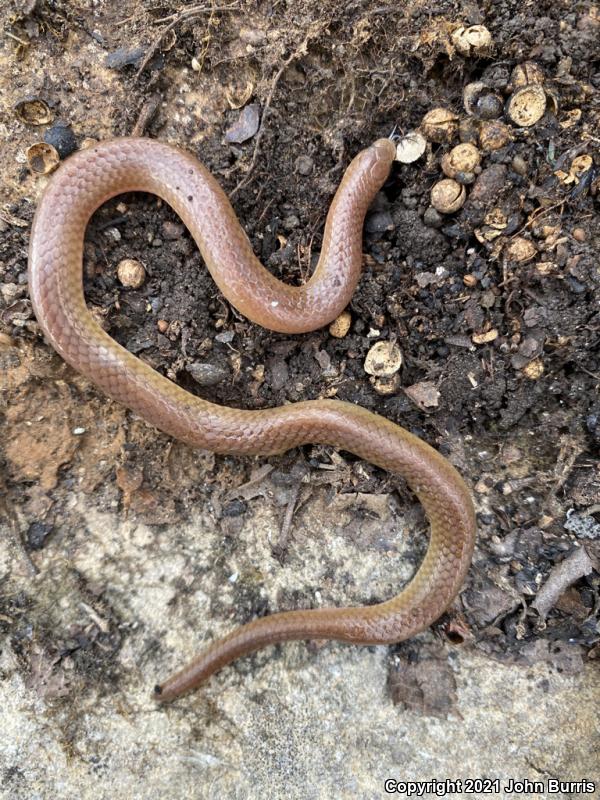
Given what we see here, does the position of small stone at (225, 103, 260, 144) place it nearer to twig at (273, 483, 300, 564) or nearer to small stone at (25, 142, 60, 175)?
small stone at (25, 142, 60, 175)

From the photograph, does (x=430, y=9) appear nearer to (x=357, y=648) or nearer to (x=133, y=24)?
(x=133, y=24)

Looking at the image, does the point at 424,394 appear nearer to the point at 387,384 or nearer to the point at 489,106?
the point at 387,384

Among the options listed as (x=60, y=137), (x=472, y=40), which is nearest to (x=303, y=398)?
(x=60, y=137)

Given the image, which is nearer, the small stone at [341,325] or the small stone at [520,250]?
the small stone at [520,250]

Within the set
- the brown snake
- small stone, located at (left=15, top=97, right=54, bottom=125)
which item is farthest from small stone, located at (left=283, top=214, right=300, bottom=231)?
small stone, located at (left=15, top=97, right=54, bottom=125)

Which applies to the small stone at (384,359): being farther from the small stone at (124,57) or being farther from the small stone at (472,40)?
the small stone at (124,57)

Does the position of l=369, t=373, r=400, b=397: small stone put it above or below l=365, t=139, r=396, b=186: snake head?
below

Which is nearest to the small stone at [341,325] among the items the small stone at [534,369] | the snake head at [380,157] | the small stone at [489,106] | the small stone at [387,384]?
the small stone at [387,384]
